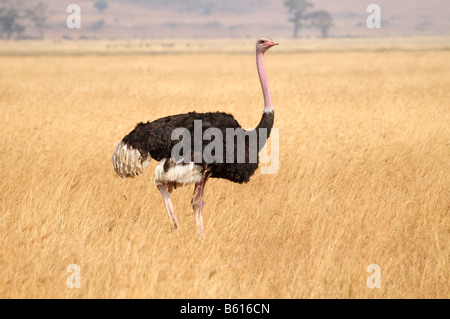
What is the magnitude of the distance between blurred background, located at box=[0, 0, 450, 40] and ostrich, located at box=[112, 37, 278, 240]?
4789 inches

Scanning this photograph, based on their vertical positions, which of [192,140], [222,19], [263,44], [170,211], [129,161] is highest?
[222,19]

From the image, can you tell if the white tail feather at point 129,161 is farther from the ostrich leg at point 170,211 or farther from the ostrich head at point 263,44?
the ostrich head at point 263,44

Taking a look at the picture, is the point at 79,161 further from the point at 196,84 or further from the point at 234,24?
the point at 234,24

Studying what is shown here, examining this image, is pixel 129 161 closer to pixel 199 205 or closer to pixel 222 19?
pixel 199 205

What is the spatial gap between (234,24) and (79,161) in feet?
554

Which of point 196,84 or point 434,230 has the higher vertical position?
point 196,84

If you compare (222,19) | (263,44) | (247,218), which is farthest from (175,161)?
(222,19)

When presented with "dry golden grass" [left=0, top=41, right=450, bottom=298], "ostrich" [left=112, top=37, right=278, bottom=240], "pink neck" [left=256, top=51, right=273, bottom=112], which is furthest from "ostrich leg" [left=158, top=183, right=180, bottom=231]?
"pink neck" [left=256, top=51, right=273, bottom=112]

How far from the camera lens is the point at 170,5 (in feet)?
638

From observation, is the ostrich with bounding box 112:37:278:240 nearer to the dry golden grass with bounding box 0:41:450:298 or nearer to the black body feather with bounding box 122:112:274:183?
the black body feather with bounding box 122:112:274:183

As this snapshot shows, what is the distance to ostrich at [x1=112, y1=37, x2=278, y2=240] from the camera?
17.7 ft

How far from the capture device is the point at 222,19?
598ft

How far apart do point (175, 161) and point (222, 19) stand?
181 m

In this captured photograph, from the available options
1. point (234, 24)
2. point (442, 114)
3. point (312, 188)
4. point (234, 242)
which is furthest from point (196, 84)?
point (234, 24)
